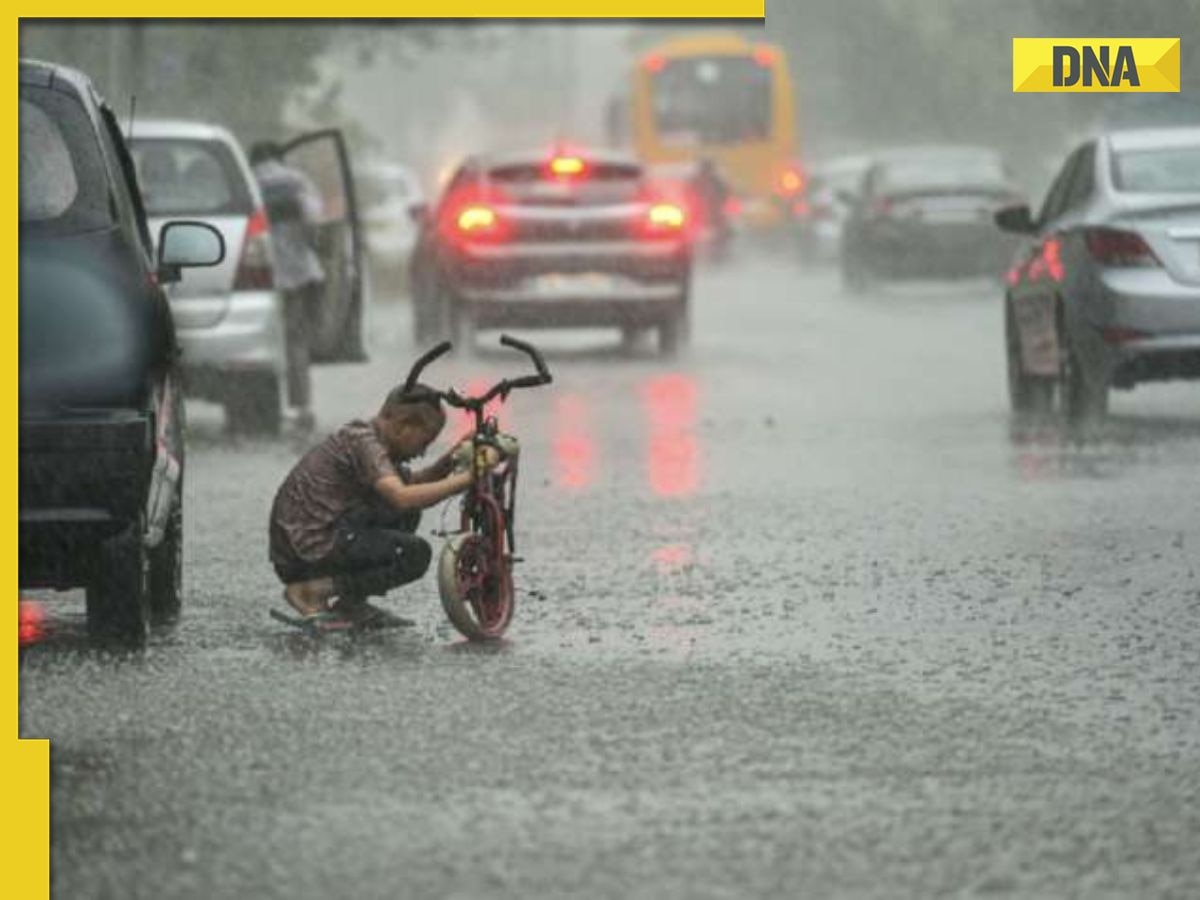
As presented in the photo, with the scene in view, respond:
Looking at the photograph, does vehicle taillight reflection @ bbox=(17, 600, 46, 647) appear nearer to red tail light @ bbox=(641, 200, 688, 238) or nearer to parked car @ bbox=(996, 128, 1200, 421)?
parked car @ bbox=(996, 128, 1200, 421)

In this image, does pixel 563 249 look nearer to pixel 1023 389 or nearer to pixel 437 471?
pixel 1023 389

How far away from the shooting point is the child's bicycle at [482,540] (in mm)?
11102

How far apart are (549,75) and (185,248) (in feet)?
414

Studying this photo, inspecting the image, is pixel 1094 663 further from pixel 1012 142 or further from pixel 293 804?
pixel 1012 142

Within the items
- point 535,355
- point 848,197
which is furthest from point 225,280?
point 848,197

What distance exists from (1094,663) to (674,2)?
28484mm

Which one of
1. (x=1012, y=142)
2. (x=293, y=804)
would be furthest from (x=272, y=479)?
(x=1012, y=142)

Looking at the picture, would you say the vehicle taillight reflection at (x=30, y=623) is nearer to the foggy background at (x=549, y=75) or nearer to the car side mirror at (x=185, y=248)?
the car side mirror at (x=185, y=248)

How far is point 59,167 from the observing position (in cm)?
1093

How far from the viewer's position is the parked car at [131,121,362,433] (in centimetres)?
1956

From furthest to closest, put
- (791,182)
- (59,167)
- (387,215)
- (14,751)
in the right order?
(791,182) < (387,215) < (59,167) < (14,751)

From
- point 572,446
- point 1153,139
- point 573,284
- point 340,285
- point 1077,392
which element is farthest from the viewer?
point 573,284

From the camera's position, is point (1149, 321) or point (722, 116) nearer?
point (1149, 321)

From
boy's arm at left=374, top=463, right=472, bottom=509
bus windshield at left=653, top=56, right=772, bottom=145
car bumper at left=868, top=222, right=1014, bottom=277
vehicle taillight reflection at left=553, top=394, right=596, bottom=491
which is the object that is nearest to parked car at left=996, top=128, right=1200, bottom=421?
vehicle taillight reflection at left=553, top=394, right=596, bottom=491
